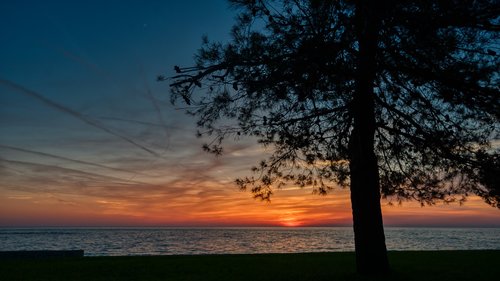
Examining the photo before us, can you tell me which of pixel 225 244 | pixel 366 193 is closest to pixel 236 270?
pixel 366 193

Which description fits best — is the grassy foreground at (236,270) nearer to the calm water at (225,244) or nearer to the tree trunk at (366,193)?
the tree trunk at (366,193)

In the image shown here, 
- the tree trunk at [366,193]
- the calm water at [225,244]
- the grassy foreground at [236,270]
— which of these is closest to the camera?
the tree trunk at [366,193]

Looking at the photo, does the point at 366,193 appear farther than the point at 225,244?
No

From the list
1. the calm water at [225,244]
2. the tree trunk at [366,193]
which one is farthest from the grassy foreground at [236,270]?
the calm water at [225,244]

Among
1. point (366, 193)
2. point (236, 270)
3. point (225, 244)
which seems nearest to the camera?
point (366, 193)

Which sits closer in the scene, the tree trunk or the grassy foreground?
the tree trunk

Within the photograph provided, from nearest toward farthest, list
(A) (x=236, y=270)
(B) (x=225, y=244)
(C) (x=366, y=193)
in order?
(C) (x=366, y=193) → (A) (x=236, y=270) → (B) (x=225, y=244)

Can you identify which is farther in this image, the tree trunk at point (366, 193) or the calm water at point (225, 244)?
the calm water at point (225, 244)

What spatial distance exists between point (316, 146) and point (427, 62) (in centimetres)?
454

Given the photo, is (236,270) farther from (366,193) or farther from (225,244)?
(225,244)

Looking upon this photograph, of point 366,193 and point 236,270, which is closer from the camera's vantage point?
point 366,193

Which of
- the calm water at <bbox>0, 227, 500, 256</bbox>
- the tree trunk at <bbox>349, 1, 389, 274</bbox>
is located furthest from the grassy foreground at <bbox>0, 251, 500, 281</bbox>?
the calm water at <bbox>0, 227, 500, 256</bbox>

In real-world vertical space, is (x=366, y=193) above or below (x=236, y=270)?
above

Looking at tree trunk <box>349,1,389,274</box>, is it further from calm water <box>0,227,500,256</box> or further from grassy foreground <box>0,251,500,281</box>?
calm water <box>0,227,500,256</box>
